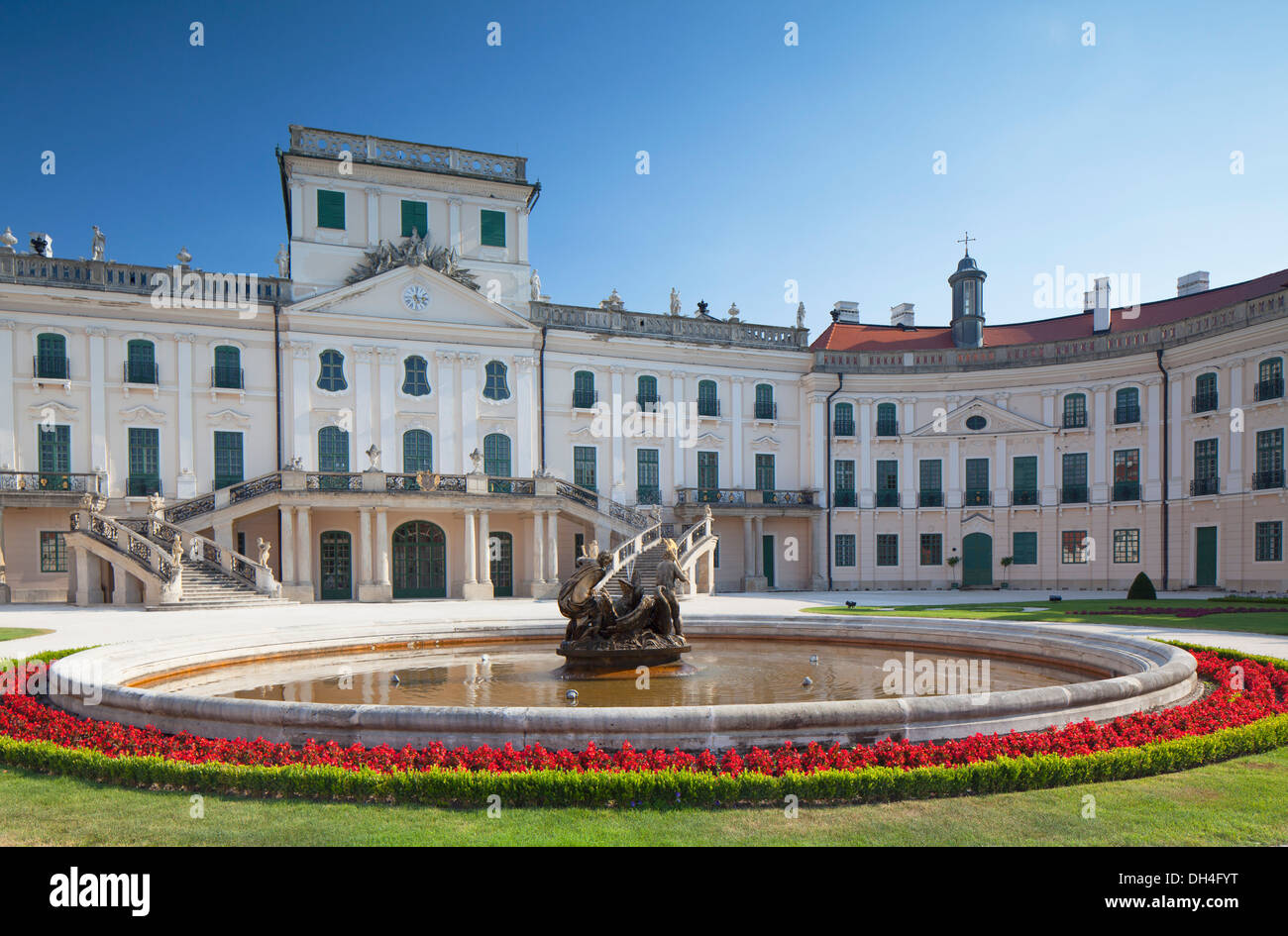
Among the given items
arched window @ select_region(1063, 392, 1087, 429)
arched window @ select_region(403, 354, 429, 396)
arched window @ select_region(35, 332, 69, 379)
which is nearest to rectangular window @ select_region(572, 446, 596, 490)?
arched window @ select_region(403, 354, 429, 396)

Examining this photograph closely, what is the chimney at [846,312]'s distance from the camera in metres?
48.4

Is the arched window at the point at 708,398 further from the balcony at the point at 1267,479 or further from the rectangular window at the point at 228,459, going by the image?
the balcony at the point at 1267,479

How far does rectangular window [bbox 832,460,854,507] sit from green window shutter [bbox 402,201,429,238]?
903 inches

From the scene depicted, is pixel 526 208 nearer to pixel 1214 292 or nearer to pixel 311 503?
pixel 311 503

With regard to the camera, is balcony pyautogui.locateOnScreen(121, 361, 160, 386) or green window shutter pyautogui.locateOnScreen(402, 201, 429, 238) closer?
balcony pyautogui.locateOnScreen(121, 361, 160, 386)

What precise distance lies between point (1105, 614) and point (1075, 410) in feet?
65.1

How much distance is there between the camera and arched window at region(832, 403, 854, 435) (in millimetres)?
42438

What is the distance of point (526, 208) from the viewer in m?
38.5

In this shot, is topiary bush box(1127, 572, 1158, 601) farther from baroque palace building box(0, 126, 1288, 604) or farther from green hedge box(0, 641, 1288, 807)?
green hedge box(0, 641, 1288, 807)

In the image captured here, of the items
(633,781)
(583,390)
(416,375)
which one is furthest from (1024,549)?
(633,781)

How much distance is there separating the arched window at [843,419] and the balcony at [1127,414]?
12.1m

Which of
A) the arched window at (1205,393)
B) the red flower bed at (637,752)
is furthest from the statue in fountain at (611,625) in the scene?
the arched window at (1205,393)
